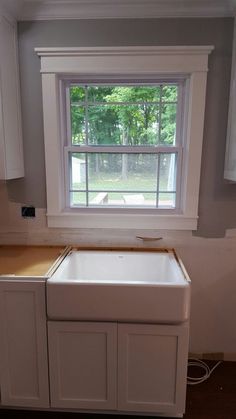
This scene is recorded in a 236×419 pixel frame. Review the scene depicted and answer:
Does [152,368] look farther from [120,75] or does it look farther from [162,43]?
[162,43]

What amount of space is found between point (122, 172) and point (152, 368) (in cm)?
118

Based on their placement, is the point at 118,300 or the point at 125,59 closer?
the point at 118,300

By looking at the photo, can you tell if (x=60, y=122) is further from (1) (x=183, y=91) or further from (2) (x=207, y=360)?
(2) (x=207, y=360)

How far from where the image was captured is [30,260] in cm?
165

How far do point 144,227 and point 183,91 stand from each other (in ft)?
3.02

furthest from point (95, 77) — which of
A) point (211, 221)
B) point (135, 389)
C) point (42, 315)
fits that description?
point (135, 389)

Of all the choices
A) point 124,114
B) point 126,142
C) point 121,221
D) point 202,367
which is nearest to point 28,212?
point 121,221

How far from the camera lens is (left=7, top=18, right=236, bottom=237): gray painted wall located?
1647 millimetres

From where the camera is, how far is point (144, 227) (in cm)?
187

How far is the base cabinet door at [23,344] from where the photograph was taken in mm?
1385

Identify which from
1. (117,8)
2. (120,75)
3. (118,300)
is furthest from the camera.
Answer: (120,75)

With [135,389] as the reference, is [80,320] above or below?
above

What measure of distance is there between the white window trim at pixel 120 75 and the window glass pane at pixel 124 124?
21cm

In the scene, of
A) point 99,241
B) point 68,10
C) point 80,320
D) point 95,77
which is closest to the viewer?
point 80,320
